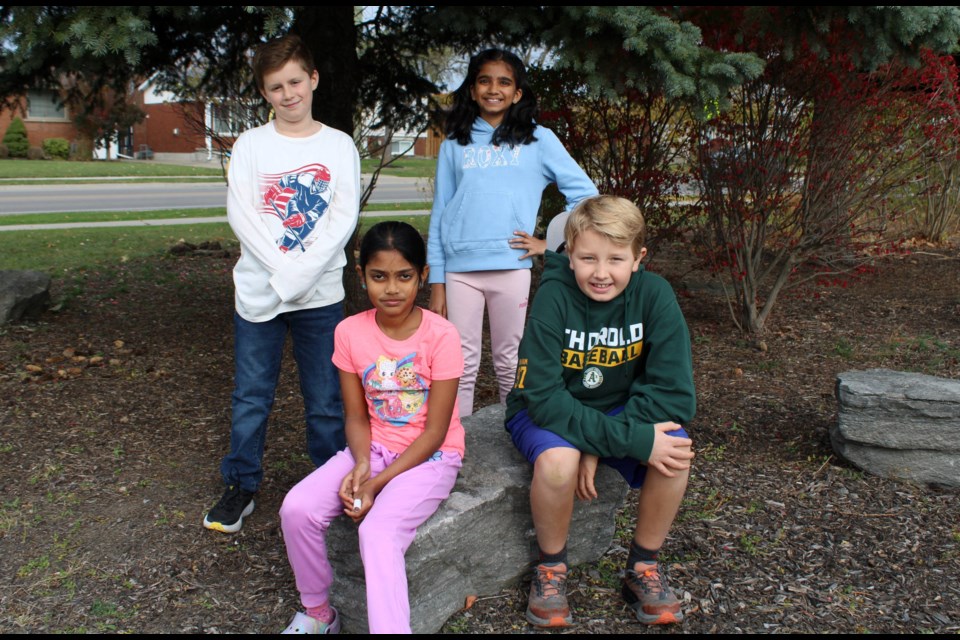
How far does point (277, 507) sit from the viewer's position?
10.8 ft

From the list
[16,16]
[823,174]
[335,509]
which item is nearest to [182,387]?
[16,16]

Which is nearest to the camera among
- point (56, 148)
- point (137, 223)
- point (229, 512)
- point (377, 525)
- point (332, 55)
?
point (377, 525)

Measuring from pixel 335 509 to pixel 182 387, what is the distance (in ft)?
8.13

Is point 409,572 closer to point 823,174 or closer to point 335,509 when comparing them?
point 335,509

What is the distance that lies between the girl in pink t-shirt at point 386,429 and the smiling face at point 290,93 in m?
0.66

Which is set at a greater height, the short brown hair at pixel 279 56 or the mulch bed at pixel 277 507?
the short brown hair at pixel 279 56

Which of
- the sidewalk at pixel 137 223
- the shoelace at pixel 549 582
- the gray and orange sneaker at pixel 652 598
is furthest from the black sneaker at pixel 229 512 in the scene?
the sidewalk at pixel 137 223

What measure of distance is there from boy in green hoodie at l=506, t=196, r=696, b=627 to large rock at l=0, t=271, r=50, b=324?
14.6 feet

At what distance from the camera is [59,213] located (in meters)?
13.1

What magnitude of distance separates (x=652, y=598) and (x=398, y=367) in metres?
1.06

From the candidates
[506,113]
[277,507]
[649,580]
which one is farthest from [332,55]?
[649,580]

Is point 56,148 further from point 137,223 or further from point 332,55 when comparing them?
point 332,55

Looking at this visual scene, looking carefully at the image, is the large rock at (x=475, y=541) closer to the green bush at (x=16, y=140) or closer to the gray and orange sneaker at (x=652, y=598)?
the gray and orange sneaker at (x=652, y=598)

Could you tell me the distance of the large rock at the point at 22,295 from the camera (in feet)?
18.6
